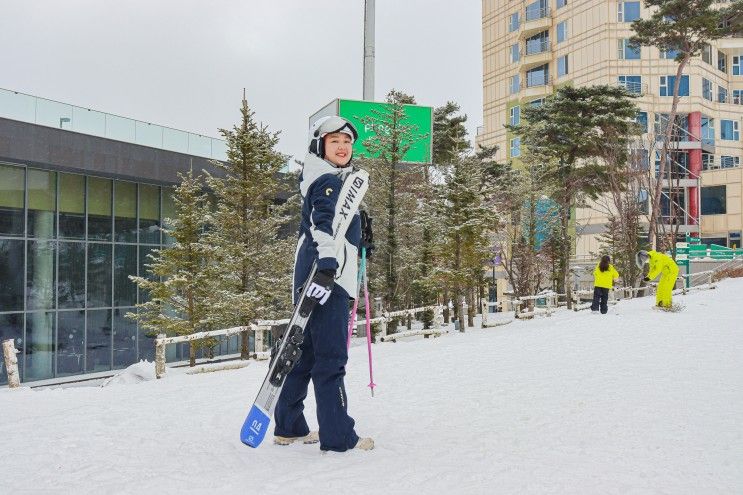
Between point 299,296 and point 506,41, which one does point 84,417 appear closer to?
point 299,296

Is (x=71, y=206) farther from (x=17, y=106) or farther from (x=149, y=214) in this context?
(x=17, y=106)

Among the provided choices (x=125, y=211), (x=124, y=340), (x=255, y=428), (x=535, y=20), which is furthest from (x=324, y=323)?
(x=535, y=20)

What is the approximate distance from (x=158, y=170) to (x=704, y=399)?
22.8m

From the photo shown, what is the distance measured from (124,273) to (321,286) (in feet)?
75.2

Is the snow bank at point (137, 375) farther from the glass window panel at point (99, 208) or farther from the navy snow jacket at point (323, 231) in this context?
the glass window panel at point (99, 208)

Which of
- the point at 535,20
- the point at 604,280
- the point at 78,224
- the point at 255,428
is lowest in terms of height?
the point at 255,428

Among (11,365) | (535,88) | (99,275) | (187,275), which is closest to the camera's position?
(11,365)

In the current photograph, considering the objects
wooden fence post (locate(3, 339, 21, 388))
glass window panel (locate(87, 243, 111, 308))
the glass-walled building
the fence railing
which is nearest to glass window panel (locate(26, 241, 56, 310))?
the glass-walled building

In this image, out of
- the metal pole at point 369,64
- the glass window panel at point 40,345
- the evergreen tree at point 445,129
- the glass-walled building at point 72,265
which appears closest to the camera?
the glass-walled building at point 72,265

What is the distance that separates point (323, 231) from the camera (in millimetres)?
4219

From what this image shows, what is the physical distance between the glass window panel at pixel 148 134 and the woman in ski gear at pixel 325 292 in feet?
70.0

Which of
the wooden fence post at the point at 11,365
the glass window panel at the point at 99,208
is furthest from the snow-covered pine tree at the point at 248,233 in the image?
the wooden fence post at the point at 11,365

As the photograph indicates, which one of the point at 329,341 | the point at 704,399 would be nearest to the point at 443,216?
the point at 704,399

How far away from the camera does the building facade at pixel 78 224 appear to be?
2130 cm
